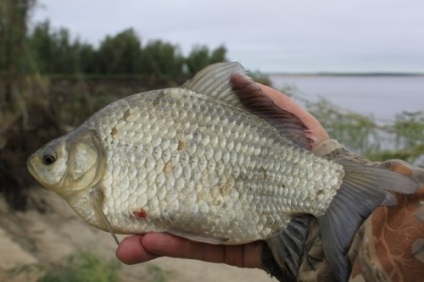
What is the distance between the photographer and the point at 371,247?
2.03 m

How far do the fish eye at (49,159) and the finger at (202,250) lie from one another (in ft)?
1.30

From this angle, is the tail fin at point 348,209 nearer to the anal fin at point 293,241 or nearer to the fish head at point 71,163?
the anal fin at point 293,241

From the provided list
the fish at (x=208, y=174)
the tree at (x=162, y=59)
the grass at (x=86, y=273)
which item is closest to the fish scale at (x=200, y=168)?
the fish at (x=208, y=174)

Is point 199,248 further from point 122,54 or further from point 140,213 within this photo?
point 122,54

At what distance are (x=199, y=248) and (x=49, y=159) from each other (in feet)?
2.09

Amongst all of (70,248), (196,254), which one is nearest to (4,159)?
(70,248)

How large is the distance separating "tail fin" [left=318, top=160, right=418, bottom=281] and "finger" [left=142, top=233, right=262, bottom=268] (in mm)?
393

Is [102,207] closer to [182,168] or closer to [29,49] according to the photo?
[182,168]

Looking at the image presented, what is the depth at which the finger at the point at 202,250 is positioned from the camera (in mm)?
2315

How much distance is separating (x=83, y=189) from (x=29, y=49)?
29.8 feet

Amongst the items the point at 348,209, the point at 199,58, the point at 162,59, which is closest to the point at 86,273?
the point at 348,209

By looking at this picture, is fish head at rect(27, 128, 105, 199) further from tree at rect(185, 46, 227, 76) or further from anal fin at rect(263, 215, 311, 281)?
tree at rect(185, 46, 227, 76)

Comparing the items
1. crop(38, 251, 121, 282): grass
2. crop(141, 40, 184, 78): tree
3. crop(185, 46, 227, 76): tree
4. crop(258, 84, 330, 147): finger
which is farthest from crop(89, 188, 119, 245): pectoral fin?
crop(185, 46, 227, 76): tree

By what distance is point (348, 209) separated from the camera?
210 centimetres
